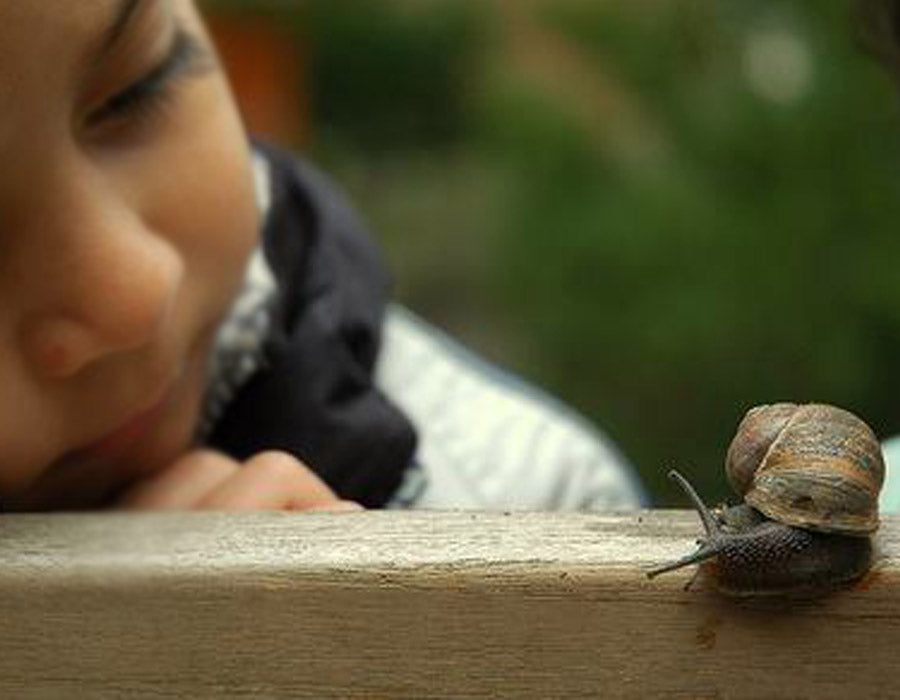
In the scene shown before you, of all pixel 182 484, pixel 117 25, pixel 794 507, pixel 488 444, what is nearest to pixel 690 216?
pixel 488 444

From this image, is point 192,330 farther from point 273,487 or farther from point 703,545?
point 703,545

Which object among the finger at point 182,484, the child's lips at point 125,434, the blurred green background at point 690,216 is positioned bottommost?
the blurred green background at point 690,216

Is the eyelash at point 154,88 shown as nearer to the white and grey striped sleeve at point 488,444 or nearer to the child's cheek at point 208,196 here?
the child's cheek at point 208,196

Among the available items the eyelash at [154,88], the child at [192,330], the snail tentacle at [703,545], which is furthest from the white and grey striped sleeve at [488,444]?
the snail tentacle at [703,545]

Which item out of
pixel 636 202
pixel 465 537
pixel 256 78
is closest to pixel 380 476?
pixel 465 537

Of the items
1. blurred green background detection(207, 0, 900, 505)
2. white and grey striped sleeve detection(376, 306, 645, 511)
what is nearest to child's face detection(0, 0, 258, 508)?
white and grey striped sleeve detection(376, 306, 645, 511)

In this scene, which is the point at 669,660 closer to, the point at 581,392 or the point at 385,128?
the point at 581,392
